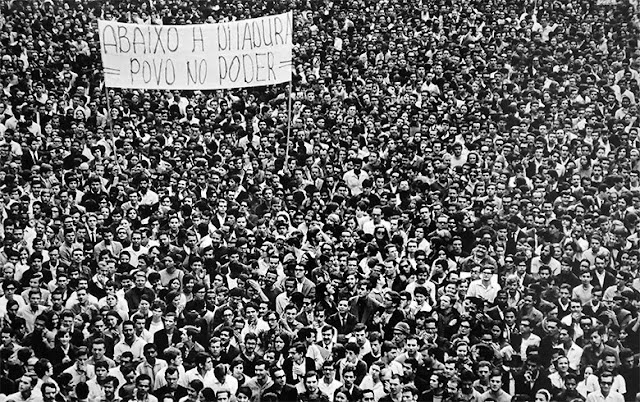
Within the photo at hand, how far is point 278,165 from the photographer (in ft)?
42.3

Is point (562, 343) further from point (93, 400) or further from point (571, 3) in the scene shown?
point (571, 3)

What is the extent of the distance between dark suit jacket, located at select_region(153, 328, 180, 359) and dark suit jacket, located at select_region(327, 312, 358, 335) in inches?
52.8

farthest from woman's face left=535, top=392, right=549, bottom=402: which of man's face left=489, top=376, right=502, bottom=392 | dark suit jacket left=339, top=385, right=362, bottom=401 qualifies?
dark suit jacket left=339, top=385, right=362, bottom=401

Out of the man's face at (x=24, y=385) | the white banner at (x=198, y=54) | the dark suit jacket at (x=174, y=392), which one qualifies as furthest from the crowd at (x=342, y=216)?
the white banner at (x=198, y=54)

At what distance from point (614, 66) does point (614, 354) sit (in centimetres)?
719

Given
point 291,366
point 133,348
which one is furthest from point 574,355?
point 133,348

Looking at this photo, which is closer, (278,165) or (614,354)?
(614,354)

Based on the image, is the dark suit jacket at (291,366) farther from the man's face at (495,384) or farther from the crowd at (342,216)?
the man's face at (495,384)

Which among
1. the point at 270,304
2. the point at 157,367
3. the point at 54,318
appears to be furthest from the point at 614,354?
the point at 54,318

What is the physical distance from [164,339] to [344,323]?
62.1 inches

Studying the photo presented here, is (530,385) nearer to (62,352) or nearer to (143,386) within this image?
(143,386)

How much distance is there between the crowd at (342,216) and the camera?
8945mm

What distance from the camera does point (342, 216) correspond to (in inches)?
455

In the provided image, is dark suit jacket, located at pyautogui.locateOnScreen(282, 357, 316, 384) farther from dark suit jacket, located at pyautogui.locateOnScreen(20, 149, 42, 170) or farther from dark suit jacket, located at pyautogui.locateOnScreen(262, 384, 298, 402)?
dark suit jacket, located at pyautogui.locateOnScreen(20, 149, 42, 170)
